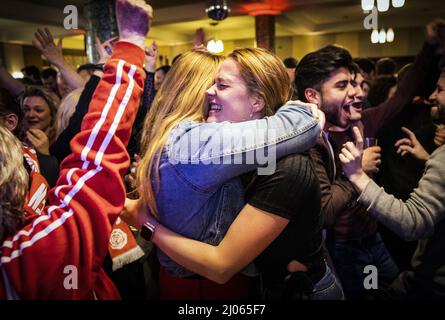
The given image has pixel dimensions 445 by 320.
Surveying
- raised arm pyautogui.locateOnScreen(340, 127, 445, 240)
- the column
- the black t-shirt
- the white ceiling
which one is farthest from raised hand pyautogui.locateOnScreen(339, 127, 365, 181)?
the white ceiling

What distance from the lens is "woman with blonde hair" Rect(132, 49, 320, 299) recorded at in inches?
32.3

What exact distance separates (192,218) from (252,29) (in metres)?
10.6

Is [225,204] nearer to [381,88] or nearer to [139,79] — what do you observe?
[139,79]

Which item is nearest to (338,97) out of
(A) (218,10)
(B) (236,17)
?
(A) (218,10)

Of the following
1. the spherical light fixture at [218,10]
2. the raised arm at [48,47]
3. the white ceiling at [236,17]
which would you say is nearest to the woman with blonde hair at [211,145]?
the raised arm at [48,47]

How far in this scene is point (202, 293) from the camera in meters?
0.98

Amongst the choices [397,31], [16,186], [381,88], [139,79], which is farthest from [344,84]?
[397,31]

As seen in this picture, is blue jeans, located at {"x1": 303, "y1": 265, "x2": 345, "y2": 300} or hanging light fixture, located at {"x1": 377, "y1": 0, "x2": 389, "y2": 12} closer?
blue jeans, located at {"x1": 303, "y1": 265, "x2": 345, "y2": 300}

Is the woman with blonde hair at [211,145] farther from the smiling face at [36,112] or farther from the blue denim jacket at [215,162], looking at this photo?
the smiling face at [36,112]

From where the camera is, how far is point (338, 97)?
146 centimetres

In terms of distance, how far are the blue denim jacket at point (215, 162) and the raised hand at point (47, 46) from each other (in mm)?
1203

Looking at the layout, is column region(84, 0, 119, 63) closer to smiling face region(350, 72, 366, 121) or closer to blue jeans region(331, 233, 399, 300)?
smiling face region(350, 72, 366, 121)

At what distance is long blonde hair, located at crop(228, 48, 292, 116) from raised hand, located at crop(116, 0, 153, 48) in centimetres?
27

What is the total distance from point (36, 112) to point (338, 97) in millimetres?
1787
